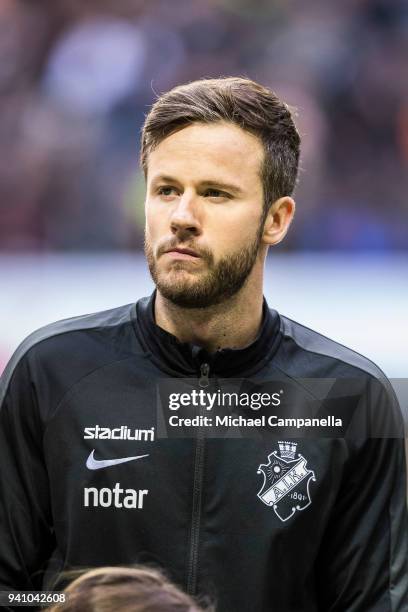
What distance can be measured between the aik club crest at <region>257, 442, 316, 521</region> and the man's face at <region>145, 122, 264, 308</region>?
1.24ft

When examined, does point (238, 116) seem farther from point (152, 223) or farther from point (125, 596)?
point (125, 596)

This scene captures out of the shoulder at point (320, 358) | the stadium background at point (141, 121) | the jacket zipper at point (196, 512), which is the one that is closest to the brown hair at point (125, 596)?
the jacket zipper at point (196, 512)

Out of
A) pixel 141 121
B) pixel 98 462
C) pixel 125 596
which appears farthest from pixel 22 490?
pixel 141 121

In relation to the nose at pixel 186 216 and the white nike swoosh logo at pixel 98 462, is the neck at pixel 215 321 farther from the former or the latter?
the white nike swoosh logo at pixel 98 462

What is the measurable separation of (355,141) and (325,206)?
500 millimetres

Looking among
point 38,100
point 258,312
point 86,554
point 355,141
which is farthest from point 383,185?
point 86,554

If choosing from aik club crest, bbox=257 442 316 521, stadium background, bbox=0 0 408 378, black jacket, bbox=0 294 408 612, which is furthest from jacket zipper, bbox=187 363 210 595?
stadium background, bbox=0 0 408 378

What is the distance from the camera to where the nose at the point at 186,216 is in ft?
6.50

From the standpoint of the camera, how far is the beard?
2008 mm

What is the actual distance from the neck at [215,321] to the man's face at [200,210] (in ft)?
0.17

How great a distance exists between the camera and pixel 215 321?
213 cm

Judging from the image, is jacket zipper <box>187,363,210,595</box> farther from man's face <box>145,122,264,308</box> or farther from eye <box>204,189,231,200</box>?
eye <box>204,189,231,200</box>

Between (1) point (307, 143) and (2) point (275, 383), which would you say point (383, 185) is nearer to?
(1) point (307, 143)

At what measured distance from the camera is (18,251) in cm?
534
